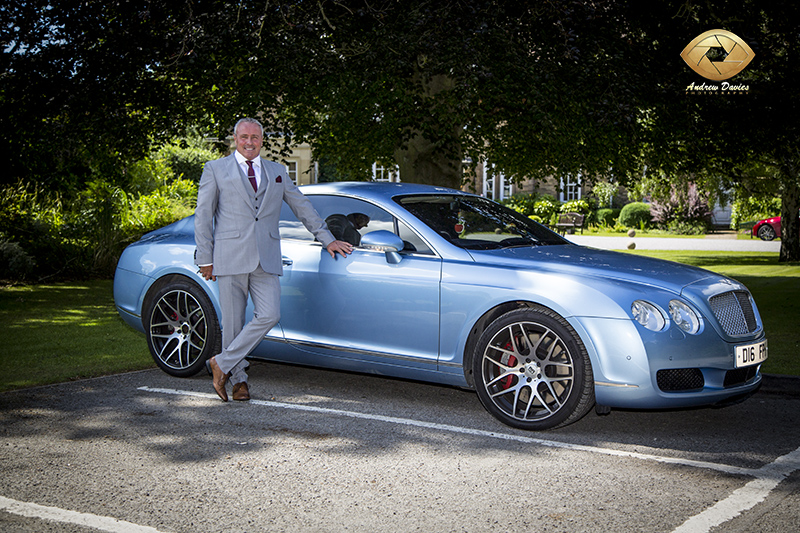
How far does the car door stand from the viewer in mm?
5793

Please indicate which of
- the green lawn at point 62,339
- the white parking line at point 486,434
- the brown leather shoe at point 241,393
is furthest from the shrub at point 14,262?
the brown leather shoe at point 241,393

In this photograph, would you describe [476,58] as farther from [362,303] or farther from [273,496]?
[273,496]

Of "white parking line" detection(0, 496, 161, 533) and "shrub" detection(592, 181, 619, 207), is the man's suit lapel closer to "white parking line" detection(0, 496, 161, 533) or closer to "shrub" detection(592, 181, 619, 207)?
"white parking line" detection(0, 496, 161, 533)

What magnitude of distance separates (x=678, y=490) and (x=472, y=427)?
156cm

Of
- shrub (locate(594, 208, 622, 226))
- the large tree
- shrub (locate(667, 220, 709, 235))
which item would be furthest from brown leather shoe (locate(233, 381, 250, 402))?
shrub (locate(594, 208, 622, 226))

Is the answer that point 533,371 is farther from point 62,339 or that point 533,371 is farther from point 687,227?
point 687,227

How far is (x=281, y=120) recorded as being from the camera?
1388cm

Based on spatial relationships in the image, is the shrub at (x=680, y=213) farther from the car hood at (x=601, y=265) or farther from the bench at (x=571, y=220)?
the car hood at (x=601, y=265)

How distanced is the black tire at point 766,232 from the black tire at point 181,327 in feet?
97.5

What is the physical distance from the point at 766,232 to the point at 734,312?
29.4 metres

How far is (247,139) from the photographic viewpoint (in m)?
5.98

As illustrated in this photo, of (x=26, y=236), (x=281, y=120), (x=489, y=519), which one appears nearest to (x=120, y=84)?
(x=281, y=120)

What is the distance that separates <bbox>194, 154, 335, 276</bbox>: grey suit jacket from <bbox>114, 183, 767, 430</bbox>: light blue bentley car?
510 mm

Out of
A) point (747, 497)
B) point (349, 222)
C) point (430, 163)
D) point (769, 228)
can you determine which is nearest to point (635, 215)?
point (769, 228)
